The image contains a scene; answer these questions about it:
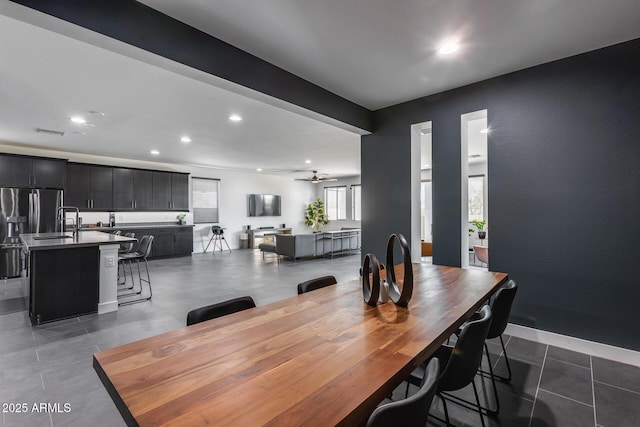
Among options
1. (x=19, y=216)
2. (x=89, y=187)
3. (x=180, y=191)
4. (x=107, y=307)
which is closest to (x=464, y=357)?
(x=107, y=307)

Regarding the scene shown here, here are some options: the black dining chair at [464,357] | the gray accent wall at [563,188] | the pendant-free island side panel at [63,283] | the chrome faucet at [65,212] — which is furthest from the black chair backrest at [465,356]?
the chrome faucet at [65,212]

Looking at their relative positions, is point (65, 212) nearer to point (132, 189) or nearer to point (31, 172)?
point (31, 172)

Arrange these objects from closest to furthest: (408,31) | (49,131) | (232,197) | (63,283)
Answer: (408,31), (63,283), (49,131), (232,197)

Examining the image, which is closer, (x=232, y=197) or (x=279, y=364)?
(x=279, y=364)

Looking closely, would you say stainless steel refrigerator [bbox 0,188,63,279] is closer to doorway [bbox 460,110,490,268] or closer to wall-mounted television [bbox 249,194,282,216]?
wall-mounted television [bbox 249,194,282,216]

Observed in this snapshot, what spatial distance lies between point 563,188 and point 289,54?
280 cm

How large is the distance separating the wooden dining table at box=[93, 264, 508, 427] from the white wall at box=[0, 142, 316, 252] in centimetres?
784

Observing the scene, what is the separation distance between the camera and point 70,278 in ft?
11.3

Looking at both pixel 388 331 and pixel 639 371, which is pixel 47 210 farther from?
pixel 639 371

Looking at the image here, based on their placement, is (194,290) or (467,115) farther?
(194,290)

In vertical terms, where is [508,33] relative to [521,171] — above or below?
above

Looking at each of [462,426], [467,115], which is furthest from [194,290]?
[467,115]

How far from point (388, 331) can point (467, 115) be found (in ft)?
9.60

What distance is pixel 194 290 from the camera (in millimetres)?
4750
